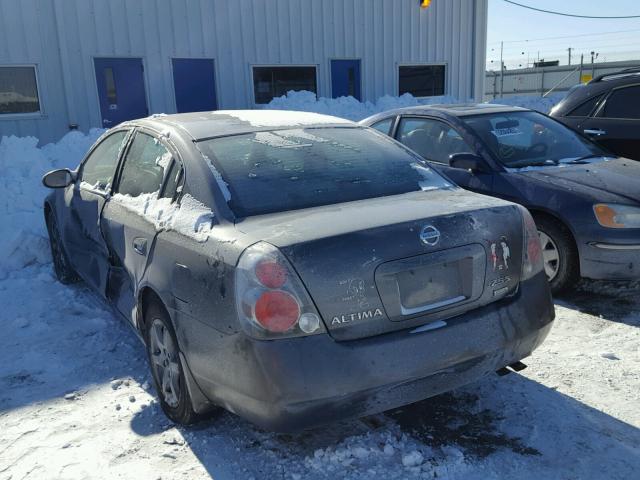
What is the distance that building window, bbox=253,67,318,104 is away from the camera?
13734 millimetres

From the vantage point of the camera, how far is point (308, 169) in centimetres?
314

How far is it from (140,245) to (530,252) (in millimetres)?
2093

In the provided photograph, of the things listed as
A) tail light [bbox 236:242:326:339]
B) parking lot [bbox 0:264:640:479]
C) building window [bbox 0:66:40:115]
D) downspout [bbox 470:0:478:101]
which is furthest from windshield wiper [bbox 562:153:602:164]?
downspout [bbox 470:0:478:101]

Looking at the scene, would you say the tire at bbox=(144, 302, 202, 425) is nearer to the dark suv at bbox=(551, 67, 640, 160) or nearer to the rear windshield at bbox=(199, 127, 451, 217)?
the rear windshield at bbox=(199, 127, 451, 217)

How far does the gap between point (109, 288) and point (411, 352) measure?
90.9 inches

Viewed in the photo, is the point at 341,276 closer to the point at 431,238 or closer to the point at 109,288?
the point at 431,238

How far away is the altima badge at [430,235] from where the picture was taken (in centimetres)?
254

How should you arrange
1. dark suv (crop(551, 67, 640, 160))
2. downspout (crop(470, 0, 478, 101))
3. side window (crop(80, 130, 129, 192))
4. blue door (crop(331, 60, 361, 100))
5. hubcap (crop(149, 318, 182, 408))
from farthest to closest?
downspout (crop(470, 0, 478, 101)), blue door (crop(331, 60, 361, 100)), dark suv (crop(551, 67, 640, 160)), side window (crop(80, 130, 129, 192)), hubcap (crop(149, 318, 182, 408))

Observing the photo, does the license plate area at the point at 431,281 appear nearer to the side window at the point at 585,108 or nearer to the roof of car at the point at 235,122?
the roof of car at the point at 235,122

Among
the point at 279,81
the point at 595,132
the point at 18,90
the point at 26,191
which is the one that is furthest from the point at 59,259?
the point at 279,81

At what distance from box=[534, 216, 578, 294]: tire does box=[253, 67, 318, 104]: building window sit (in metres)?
10.3

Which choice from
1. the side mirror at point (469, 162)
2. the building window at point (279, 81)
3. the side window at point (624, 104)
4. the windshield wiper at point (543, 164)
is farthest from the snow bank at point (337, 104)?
the side mirror at point (469, 162)

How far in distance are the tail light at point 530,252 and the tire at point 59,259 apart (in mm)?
3945

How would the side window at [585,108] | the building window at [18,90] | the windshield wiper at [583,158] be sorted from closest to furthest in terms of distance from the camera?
the windshield wiper at [583,158] → the side window at [585,108] → the building window at [18,90]
